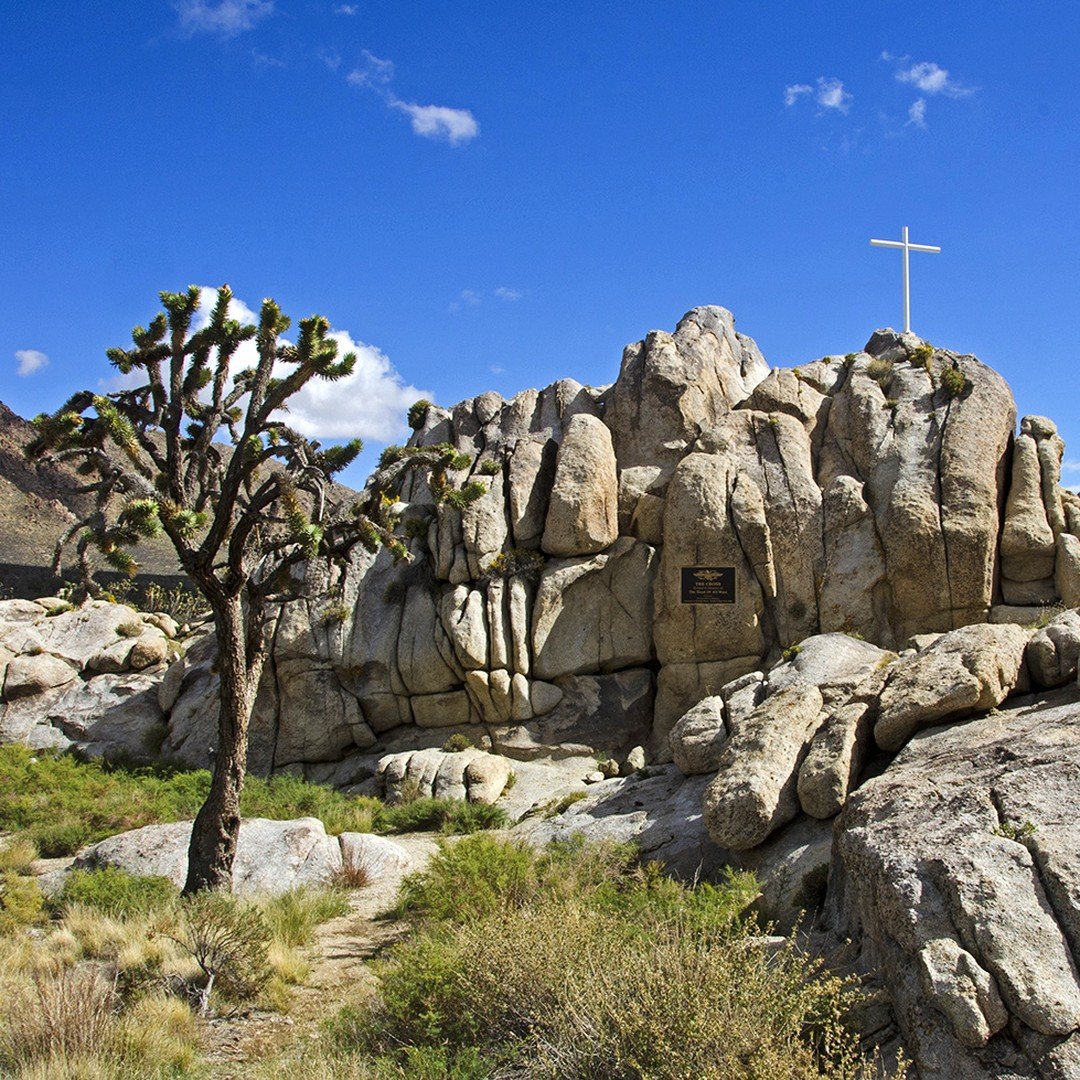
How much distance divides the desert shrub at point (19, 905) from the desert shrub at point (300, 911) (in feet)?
8.98

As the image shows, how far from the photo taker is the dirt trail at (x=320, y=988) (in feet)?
26.8

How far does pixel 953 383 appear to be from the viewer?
894 inches

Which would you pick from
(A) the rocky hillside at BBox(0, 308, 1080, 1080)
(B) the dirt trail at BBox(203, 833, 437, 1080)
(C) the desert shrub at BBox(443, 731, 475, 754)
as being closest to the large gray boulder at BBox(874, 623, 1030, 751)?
(A) the rocky hillside at BBox(0, 308, 1080, 1080)

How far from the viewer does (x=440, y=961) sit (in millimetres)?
7977

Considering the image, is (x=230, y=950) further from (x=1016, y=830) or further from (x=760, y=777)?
(x=1016, y=830)

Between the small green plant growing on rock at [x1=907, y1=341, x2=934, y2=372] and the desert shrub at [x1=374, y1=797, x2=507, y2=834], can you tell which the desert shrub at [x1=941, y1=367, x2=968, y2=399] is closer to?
the small green plant growing on rock at [x1=907, y1=341, x2=934, y2=372]

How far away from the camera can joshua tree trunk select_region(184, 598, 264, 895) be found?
12.1 m

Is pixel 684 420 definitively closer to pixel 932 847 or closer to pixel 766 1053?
pixel 932 847

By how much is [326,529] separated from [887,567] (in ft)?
43.2

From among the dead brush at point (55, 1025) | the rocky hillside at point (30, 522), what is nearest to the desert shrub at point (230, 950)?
the dead brush at point (55, 1025)

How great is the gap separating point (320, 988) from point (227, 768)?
139 inches

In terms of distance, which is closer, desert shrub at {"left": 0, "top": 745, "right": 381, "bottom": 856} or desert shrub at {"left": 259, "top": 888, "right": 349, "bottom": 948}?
desert shrub at {"left": 259, "top": 888, "right": 349, "bottom": 948}

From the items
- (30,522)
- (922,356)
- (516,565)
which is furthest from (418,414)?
(30,522)

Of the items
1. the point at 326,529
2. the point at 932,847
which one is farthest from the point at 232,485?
the point at 932,847
